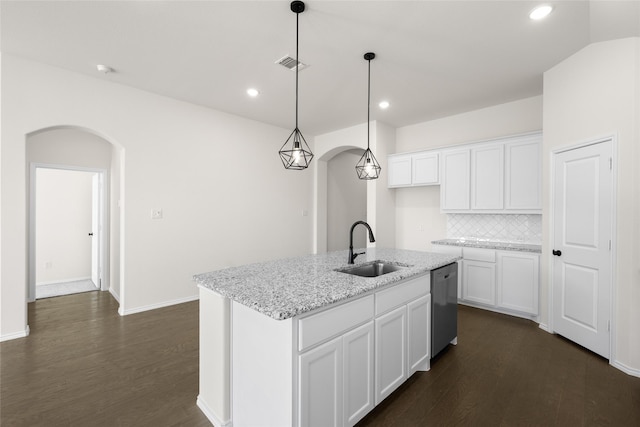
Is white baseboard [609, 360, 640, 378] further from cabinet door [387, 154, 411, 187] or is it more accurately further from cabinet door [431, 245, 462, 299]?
cabinet door [387, 154, 411, 187]

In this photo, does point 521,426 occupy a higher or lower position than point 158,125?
lower

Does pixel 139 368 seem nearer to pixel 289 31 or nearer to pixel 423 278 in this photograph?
pixel 423 278

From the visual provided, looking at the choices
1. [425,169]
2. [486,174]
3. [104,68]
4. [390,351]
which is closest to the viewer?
[390,351]

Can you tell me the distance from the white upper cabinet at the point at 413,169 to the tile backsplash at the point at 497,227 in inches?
28.4

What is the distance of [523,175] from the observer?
3652mm

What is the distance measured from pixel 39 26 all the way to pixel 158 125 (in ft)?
4.95

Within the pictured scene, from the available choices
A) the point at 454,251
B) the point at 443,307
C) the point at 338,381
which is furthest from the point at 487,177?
the point at 338,381

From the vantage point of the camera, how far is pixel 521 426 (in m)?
1.80

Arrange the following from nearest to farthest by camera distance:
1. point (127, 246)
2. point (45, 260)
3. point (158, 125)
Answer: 1. point (127, 246)
2. point (158, 125)
3. point (45, 260)

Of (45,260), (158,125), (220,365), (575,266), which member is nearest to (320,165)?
(158,125)

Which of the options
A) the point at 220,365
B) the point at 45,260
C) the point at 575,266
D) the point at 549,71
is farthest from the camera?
the point at 45,260

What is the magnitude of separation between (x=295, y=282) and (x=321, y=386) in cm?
A: 57

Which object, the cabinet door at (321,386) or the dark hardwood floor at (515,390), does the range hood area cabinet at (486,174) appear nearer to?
the dark hardwood floor at (515,390)

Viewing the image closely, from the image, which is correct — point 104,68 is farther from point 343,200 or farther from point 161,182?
point 343,200
